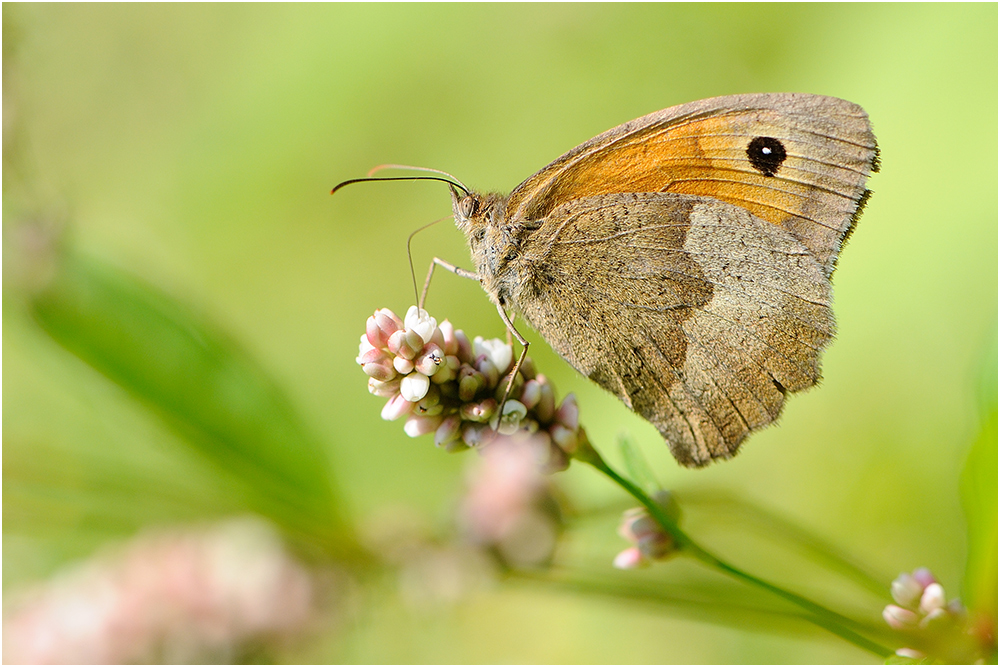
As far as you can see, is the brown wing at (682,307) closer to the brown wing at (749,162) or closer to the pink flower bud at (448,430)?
the brown wing at (749,162)

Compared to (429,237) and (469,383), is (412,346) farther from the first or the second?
(429,237)

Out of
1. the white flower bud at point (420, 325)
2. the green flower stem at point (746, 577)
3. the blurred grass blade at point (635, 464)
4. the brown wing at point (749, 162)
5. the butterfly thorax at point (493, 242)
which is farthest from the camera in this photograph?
the butterfly thorax at point (493, 242)

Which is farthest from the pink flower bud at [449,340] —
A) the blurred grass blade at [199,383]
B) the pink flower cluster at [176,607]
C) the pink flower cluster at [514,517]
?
the pink flower cluster at [176,607]

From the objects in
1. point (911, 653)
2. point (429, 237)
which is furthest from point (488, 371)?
point (429, 237)

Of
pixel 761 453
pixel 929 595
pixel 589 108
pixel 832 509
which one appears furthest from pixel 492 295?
pixel 589 108

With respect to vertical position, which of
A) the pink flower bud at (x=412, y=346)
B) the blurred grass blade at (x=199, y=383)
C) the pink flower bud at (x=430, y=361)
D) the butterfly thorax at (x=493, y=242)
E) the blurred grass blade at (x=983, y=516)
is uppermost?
the butterfly thorax at (x=493, y=242)

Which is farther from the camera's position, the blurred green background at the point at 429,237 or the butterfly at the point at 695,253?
the blurred green background at the point at 429,237
